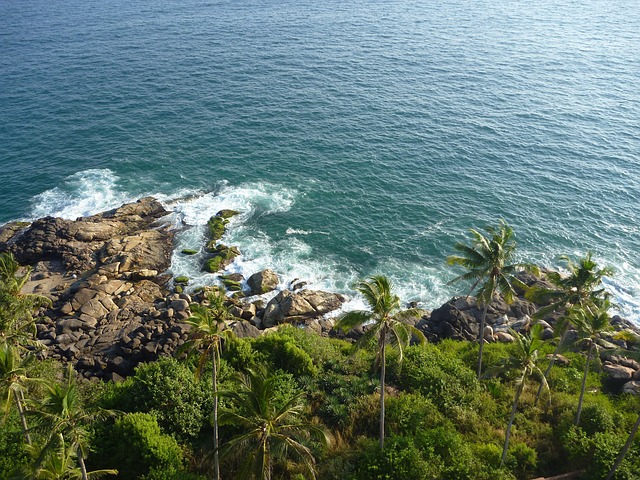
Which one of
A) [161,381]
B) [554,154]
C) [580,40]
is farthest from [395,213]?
[580,40]

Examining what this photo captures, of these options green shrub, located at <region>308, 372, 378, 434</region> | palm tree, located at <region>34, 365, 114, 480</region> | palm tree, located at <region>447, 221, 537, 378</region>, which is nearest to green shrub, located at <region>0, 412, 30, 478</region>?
palm tree, located at <region>34, 365, 114, 480</region>

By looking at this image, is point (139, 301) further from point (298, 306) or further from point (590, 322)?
point (590, 322)

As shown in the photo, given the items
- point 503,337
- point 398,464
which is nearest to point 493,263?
point 503,337

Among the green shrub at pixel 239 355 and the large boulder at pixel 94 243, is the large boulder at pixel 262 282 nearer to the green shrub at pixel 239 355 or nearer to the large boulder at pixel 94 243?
the large boulder at pixel 94 243

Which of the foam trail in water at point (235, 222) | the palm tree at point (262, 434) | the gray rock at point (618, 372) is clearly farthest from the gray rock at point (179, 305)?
the gray rock at point (618, 372)

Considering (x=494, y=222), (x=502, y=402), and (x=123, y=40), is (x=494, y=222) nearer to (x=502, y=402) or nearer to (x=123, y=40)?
(x=502, y=402)
